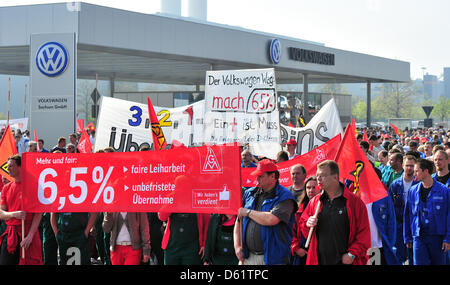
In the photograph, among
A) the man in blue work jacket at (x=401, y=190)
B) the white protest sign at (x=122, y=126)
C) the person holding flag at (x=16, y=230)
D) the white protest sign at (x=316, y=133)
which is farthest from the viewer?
the white protest sign at (x=122, y=126)

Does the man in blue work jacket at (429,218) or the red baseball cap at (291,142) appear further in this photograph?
the red baseball cap at (291,142)

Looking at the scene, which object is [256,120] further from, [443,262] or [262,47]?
[262,47]

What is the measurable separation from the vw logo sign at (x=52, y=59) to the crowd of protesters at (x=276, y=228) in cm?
1243

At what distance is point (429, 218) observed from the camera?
8617mm

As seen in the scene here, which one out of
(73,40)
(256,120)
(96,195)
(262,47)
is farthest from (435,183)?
(262,47)

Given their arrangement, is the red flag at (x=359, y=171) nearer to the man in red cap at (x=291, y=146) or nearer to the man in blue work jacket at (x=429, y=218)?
the man in blue work jacket at (x=429, y=218)

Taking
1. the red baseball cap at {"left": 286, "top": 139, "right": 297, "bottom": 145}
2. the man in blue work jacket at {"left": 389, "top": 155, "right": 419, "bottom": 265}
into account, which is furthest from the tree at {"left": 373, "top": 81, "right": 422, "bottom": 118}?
the man in blue work jacket at {"left": 389, "top": 155, "right": 419, "bottom": 265}

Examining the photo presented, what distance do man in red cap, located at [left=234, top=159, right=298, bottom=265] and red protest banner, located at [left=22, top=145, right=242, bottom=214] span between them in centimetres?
24

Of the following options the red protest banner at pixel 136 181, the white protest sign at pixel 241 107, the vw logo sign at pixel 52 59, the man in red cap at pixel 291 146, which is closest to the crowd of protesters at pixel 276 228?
the red protest banner at pixel 136 181

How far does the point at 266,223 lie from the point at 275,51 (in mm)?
31799

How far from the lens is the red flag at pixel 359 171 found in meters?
7.91

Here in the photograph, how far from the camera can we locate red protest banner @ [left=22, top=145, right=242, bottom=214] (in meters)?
7.04

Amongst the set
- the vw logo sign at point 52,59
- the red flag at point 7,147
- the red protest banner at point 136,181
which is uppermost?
the vw logo sign at point 52,59
